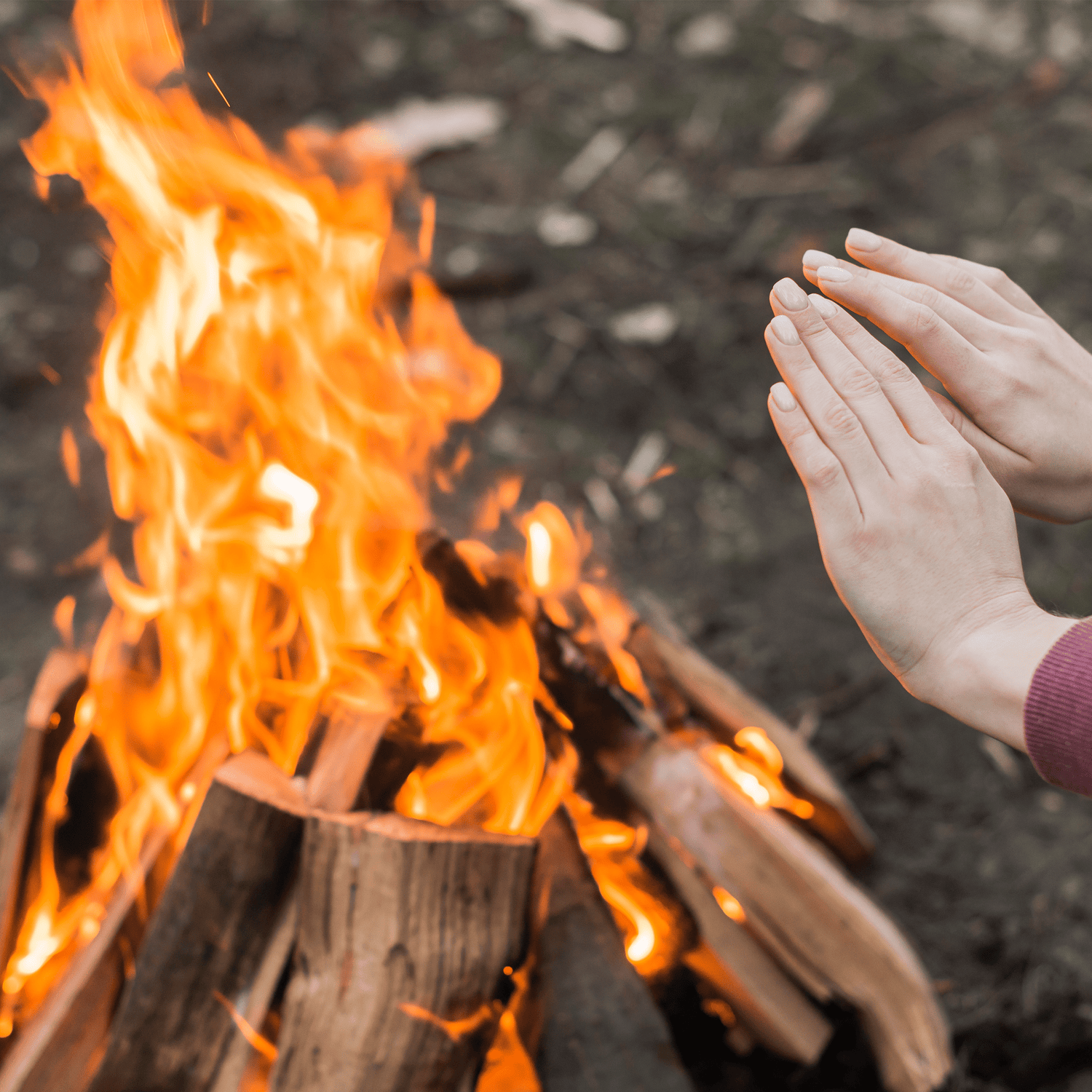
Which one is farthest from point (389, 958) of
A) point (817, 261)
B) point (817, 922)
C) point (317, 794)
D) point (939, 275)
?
point (939, 275)

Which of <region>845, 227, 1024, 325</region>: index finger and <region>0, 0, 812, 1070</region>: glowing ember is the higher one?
<region>845, 227, 1024, 325</region>: index finger

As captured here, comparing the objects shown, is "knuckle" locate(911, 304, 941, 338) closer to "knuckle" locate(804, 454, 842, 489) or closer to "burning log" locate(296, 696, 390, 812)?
"knuckle" locate(804, 454, 842, 489)

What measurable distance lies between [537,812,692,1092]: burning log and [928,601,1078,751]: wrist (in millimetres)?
769

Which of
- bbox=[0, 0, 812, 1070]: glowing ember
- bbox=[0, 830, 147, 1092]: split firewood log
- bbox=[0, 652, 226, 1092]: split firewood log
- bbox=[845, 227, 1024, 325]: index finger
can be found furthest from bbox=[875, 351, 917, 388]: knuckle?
bbox=[0, 830, 147, 1092]: split firewood log

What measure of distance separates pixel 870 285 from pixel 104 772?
1.92 m

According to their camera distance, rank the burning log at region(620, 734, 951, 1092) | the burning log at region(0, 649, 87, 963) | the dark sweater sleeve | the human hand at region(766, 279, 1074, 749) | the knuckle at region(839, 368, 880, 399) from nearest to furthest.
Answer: the dark sweater sleeve → the human hand at region(766, 279, 1074, 749) → the knuckle at region(839, 368, 880, 399) → the burning log at region(620, 734, 951, 1092) → the burning log at region(0, 649, 87, 963)

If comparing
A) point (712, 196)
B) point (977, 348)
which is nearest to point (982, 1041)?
point (977, 348)

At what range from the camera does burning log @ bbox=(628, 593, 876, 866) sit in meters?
1.90

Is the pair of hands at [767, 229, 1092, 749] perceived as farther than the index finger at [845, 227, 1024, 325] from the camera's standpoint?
No

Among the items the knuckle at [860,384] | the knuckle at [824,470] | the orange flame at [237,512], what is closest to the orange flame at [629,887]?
the orange flame at [237,512]

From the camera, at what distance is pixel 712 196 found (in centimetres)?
370

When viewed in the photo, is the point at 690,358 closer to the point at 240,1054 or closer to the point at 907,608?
the point at 907,608

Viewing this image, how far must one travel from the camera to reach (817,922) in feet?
5.13

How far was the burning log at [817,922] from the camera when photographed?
1.51 m
